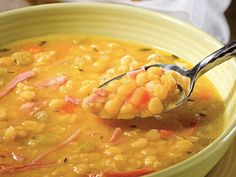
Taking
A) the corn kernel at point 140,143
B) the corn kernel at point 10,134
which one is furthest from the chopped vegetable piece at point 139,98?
the corn kernel at point 10,134

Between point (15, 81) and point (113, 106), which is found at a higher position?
point (113, 106)

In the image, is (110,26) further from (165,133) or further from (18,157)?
(18,157)

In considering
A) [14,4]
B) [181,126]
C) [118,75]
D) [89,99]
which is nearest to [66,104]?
[89,99]

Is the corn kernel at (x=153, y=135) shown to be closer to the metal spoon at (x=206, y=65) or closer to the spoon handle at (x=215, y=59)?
the metal spoon at (x=206, y=65)

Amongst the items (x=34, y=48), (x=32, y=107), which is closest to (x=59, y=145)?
(x=32, y=107)

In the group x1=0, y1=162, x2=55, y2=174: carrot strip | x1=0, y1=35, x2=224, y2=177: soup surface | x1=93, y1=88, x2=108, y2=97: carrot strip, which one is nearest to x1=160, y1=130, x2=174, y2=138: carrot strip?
x1=0, y1=35, x2=224, y2=177: soup surface

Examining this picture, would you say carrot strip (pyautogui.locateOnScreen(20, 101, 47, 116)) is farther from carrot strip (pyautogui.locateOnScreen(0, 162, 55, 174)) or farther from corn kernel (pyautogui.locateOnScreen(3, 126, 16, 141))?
carrot strip (pyautogui.locateOnScreen(0, 162, 55, 174))
